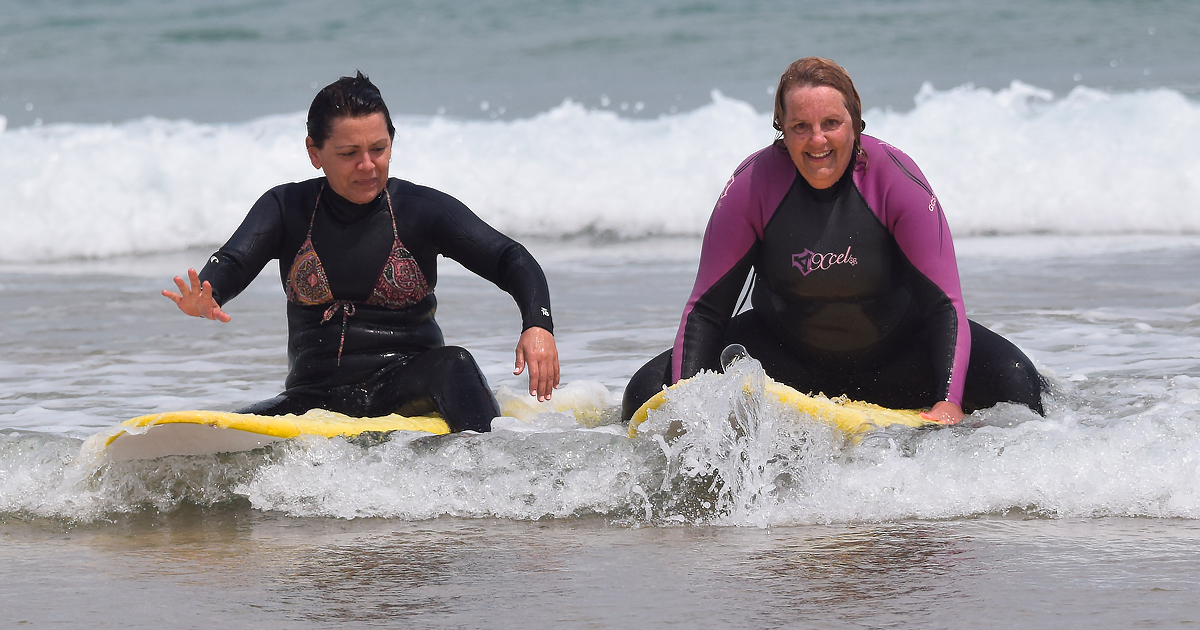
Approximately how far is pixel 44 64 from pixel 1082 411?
689 inches

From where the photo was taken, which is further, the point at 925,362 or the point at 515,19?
the point at 515,19

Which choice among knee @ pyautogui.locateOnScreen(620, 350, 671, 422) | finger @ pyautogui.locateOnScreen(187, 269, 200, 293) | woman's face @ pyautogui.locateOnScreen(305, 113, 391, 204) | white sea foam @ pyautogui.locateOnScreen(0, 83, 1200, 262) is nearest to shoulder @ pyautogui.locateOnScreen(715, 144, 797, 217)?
knee @ pyautogui.locateOnScreen(620, 350, 671, 422)

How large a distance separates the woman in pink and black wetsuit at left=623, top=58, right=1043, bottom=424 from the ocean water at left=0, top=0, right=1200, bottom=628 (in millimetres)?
269

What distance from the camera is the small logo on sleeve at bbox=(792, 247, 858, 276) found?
4238 mm

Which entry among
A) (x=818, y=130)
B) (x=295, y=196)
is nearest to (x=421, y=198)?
(x=295, y=196)

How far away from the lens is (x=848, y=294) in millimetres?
4316

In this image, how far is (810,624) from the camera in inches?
102

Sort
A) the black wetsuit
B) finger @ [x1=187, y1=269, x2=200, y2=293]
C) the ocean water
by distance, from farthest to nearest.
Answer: the black wetsuit → finger @ [x1=187, y1=269, x2=200, y2=293] → the ocean water

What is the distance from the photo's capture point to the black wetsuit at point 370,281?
4324mm

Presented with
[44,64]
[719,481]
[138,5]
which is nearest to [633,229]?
[719,481]

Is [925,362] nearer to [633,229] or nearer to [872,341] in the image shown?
[872,341]

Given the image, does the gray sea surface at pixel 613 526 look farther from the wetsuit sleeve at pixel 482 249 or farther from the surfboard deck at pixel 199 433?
the wetsuit sleeve at pixel 482 249

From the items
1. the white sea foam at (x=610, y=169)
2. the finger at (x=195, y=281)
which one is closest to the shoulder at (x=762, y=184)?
the finger at (x=195, y=281)

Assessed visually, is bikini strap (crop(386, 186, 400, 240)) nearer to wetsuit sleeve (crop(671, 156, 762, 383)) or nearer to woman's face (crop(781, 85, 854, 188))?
wetsuit sleeve (crop(671, 156, 762, 383))
